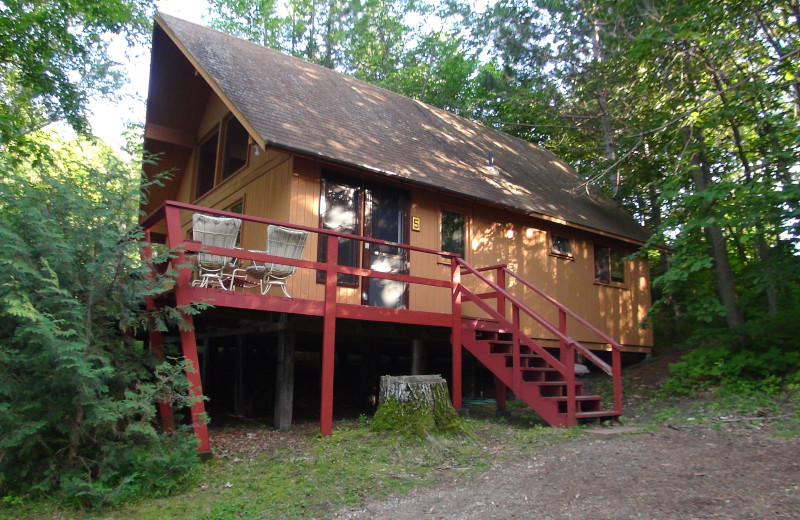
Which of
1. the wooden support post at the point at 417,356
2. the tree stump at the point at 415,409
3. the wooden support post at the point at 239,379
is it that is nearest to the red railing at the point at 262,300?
the wooden support post at the point at 417,356

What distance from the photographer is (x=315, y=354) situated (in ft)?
52.9

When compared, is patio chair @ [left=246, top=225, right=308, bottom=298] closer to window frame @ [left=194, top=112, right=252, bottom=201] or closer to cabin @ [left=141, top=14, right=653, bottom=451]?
cabin @ [left=141, top=14, right=653, bottom=451]

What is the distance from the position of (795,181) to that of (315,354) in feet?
36.5

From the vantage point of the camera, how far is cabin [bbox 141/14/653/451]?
834 centimetres

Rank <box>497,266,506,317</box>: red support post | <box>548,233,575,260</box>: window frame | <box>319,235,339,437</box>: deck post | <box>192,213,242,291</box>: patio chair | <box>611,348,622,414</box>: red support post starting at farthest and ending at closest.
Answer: <box>548,233,575,260</box>: window frame
<box>497,266,506,317</box>: red support post
<box>611,348,622,414</box>: red support post
<box>192,213,242,291</box>: patio chair
<box>319,235,339,437</box>: deck post

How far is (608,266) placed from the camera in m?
14.7

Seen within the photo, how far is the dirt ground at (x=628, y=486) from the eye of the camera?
477 centimetres

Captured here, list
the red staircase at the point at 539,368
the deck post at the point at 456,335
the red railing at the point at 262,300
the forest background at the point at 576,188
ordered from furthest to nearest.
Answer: the deck post at the point at 456,335
the red staircase at the point at 539,368
the red railing at the point at 262,300
the forest background at the point at 576,188

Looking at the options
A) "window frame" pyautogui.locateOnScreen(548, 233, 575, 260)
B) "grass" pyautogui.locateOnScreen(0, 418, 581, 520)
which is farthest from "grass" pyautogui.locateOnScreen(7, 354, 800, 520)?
"window frame" pyautogui.locateOnScreen(548, 233, 575, 260)

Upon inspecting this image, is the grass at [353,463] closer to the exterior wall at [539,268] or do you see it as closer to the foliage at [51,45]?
the exterior wall at [539,268]

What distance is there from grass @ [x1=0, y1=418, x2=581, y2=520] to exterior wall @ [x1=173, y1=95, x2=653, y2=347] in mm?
3066

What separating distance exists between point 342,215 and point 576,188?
7.07 metres

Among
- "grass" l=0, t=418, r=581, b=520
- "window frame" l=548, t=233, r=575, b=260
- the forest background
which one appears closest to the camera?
"grass" l=0, t=418, r=581, b=520

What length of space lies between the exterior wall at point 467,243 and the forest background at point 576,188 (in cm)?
146
